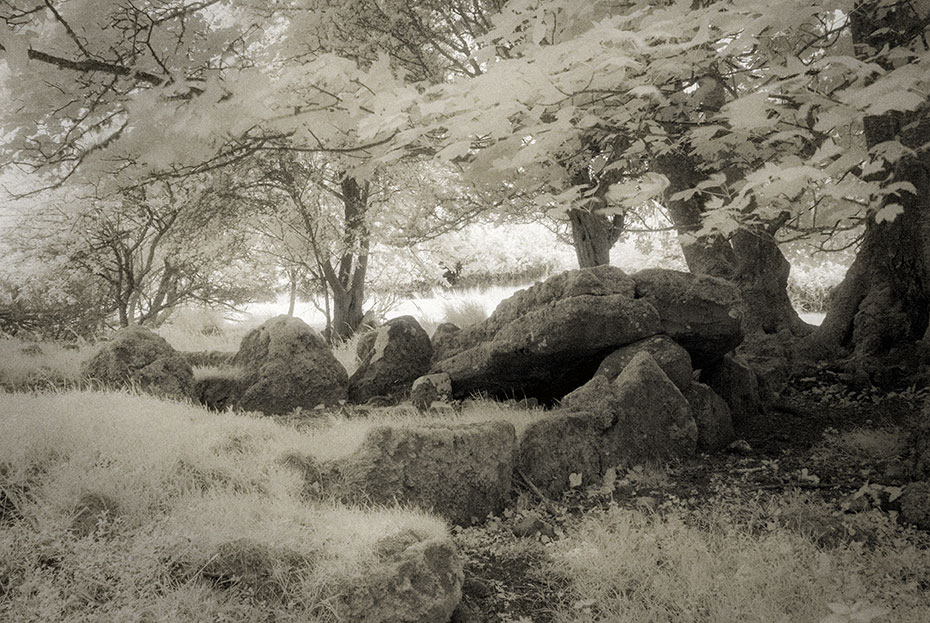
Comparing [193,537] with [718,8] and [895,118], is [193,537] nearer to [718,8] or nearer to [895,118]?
[718,8]

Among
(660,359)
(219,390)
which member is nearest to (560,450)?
(660,359)

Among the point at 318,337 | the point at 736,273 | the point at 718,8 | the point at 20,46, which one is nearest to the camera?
the point at 718,8

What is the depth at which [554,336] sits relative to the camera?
6488 millimetres

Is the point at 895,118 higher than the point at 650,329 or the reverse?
higher

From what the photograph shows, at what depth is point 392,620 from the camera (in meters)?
3.18

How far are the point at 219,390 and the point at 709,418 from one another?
583 centimetres

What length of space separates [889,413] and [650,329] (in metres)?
2.73

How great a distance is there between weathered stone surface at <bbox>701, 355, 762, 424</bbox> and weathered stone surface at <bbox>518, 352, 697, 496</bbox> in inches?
56.3

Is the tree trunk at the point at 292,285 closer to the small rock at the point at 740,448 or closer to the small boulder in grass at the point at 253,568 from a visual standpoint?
the small rock at the point at 740,448

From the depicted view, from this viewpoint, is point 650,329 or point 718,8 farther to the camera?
point 650,329

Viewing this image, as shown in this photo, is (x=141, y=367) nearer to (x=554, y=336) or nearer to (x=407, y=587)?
(x=554, y=336)

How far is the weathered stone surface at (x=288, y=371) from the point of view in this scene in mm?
7566

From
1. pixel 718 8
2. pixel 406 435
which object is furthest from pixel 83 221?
pixel 718 8

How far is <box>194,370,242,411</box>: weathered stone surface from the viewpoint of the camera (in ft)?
25.4
